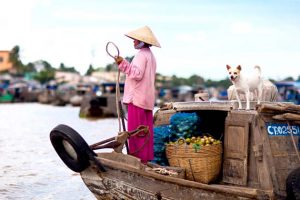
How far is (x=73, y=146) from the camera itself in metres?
4.59

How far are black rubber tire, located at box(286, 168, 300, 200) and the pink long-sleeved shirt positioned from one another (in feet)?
4.69

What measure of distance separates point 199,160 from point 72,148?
46.4 inches

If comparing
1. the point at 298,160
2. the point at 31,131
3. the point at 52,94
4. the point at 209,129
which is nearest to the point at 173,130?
the point at 209,129

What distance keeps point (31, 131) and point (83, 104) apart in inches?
370

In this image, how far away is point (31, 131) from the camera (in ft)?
64.0

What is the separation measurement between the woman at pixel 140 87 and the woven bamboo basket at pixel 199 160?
307mm

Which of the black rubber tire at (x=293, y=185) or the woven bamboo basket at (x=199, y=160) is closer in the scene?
the black rubber tire at (x=293, y=185)

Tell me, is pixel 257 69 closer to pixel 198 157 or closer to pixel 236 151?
pixel 236 151

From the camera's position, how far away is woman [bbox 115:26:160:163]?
15.9ft

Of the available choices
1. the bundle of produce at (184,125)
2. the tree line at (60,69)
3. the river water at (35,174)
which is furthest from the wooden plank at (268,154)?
the tree line at (60,69)

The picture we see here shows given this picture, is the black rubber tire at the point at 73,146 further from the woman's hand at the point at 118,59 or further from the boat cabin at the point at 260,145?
the boat cabin at the point at 260,145

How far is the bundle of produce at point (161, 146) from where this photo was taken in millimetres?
5383

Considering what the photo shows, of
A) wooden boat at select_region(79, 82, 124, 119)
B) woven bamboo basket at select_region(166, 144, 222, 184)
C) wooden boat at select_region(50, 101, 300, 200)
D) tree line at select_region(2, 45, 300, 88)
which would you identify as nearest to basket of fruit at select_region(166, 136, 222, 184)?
woven bamboo basket at select_region(166, 144, 222, 184)

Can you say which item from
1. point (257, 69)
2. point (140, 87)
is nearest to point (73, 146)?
point (140, 87)
